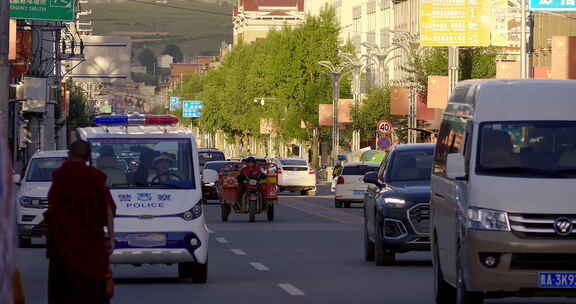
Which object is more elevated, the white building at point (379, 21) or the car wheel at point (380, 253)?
the white building at point (379, 21)

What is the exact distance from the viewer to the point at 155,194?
19.1 meters

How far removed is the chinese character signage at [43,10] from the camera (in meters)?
50.6

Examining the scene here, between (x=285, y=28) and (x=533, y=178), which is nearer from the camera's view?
(x=533, y=178)

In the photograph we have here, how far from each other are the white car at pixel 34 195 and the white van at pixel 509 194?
12863 mm

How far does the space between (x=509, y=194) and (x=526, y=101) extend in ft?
4.38

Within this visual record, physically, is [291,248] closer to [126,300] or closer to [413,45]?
[126,300]

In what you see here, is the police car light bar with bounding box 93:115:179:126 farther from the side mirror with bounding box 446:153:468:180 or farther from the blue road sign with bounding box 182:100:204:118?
the blue road sign with bounding box 182:100:204:118

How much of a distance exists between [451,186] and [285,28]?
110 metres

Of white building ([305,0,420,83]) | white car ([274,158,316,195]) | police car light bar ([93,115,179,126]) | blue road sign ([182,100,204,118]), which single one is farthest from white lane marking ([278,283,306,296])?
blue road sign ([182,100,204,118])

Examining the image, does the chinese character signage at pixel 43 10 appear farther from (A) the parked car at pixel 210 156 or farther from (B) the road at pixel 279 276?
(B) the road at pixel 279 276

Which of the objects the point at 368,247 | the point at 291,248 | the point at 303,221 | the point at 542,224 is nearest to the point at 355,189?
the point at 303,221

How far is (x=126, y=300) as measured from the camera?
53.8 ft

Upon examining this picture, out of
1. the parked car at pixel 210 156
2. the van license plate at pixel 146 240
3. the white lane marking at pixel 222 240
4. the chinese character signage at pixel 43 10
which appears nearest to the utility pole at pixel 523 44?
the parked car at pixel 210 156

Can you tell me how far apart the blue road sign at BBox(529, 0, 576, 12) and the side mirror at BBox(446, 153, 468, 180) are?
49.2 metres
